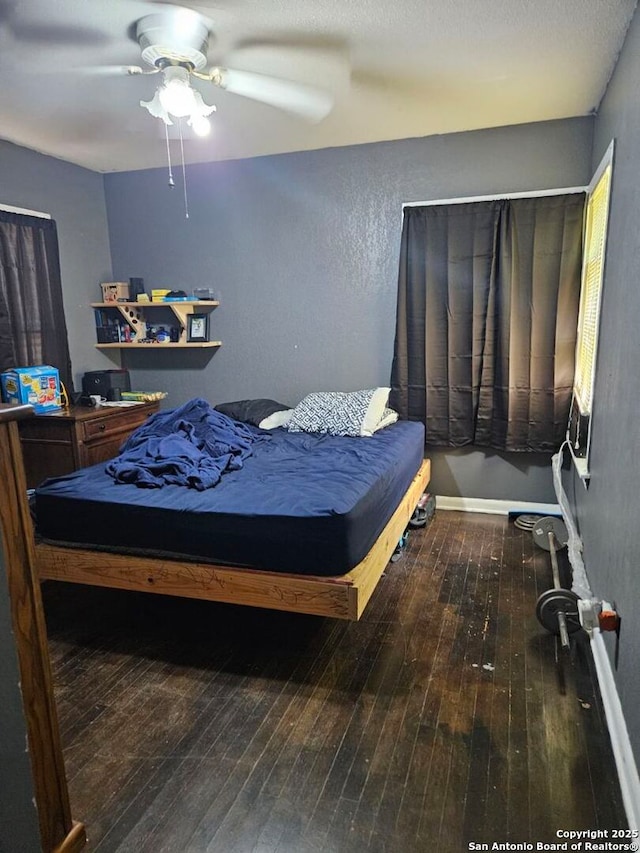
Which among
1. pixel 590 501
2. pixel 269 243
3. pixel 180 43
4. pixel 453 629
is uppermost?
pixel 180 43

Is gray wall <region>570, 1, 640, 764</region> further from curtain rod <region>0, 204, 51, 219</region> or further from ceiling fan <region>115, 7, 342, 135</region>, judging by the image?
curtain rod <region>0, 204, 51, 219</region>

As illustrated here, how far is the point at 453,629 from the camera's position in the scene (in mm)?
2379

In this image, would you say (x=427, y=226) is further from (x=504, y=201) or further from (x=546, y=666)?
(x=546, y=666)

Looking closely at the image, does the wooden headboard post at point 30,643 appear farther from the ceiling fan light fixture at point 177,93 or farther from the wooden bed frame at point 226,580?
the ceiling fan light fixture at point 177,93

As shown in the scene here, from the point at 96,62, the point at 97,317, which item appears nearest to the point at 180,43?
the point at 96,62

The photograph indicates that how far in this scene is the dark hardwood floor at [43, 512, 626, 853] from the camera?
1.47 meters

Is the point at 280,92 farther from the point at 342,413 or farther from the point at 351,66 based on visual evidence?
the point at 342,413

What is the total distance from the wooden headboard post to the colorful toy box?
229 centimetres

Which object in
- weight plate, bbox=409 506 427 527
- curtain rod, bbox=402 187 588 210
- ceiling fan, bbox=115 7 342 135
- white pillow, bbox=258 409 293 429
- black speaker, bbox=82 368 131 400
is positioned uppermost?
ceiling fan, bbox=115 7 342 135

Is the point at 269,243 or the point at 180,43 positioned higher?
the point at 180,43

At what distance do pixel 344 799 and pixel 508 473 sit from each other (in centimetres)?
255

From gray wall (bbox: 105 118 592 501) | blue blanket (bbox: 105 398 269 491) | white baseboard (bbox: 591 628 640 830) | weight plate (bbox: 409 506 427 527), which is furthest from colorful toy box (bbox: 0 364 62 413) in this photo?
white baseboard (bbox: 591 628 640 830)

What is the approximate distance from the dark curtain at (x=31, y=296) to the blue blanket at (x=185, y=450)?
1113 mm

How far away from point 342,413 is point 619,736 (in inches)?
89.5
